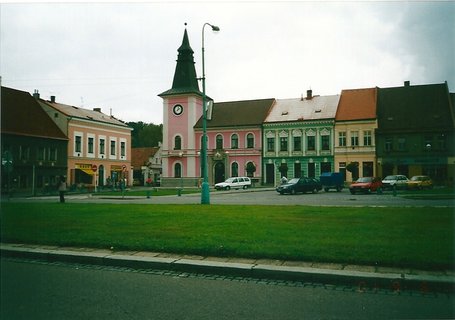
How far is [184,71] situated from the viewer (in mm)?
62406

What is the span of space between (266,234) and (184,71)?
5541cm

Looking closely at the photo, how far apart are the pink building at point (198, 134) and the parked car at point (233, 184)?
950cm

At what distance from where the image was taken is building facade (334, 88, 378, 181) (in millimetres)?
53156

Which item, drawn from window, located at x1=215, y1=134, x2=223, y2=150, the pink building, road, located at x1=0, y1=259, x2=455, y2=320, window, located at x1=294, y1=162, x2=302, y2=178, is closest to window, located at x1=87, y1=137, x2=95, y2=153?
the pink building

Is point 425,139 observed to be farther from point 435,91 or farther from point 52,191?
point 52,191

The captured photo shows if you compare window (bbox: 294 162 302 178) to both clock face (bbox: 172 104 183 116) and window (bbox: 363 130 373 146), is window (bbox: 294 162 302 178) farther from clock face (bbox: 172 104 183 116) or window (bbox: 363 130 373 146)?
clock face (bbox: 172 104 183 116)

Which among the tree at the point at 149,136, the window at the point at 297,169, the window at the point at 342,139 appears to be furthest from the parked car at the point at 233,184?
the tree at the point at 149,136

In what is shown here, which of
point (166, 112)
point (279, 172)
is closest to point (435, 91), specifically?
point (279, 172)

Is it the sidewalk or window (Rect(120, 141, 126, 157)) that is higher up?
window (Rect(120, 141, 126, 157))

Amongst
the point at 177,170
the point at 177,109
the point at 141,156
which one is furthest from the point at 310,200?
the point at 141,156

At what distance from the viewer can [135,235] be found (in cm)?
1005

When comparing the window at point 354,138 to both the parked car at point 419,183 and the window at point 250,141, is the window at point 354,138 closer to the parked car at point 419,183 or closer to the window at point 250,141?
the window at point 250,141

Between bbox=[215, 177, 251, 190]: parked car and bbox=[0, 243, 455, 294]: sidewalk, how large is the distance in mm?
38563

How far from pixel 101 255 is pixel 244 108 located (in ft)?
185
